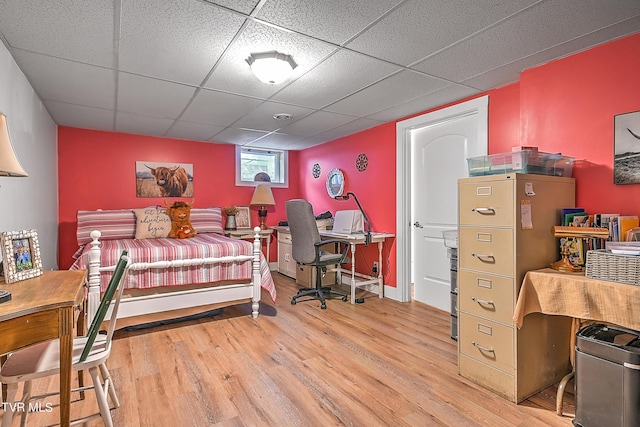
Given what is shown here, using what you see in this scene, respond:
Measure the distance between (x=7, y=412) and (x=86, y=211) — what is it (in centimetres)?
324

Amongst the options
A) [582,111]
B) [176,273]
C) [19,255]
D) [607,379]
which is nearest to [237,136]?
[176,273]

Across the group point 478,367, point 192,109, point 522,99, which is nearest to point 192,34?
point 192,109

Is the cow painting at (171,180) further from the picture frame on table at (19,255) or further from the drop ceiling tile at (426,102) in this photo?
the picture frame on table at (19,255)

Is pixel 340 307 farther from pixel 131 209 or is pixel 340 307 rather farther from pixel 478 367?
pixel 131 209

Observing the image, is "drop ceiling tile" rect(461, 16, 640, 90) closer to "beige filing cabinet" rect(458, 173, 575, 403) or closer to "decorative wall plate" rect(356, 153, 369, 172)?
"beige filing cabinet" rect(458, 173, 575, 403)

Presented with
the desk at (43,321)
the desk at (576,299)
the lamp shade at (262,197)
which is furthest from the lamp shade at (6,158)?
the lamp shade at (262,197)

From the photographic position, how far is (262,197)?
17.3 feet

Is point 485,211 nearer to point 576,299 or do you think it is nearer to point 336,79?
point 576,299

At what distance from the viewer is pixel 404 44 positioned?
2.09 metres

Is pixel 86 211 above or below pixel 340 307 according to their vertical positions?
above

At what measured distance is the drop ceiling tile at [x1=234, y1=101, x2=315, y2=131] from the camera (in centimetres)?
338

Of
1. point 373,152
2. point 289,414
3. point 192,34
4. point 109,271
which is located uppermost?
point 192,34

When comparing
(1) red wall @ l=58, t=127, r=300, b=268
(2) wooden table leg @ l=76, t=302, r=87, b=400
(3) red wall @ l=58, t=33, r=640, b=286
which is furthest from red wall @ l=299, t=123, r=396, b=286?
(2) wooden table leg @ l=76, t=302, r=87, b=400

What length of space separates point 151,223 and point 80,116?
139cm
